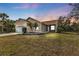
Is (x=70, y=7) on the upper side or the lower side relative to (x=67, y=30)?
upper

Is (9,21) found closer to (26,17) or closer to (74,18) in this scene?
(26,17)

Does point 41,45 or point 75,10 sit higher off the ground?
point 75,10

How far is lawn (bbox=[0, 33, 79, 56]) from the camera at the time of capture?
7.25 feet

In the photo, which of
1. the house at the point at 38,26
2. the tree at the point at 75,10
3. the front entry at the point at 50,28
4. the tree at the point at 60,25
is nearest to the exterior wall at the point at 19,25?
the house at the point at 38,26

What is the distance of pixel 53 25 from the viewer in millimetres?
2281

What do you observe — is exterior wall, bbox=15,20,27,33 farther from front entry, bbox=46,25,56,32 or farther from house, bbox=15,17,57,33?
front entry, bbox=46,25,56,32

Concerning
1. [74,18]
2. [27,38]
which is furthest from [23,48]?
[74,18]

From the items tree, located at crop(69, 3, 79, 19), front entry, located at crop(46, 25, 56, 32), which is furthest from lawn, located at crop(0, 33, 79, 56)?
tree, located at crop(69, 3, 79, 19)

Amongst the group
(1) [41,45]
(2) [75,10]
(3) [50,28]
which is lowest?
(1) [41,45]

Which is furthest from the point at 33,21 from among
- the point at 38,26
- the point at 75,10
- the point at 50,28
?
the point at 75,10

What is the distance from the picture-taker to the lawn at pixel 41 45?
7.25ft

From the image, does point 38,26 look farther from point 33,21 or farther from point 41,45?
point 41,45

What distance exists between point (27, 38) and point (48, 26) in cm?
26

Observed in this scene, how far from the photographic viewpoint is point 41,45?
224 centimetres
